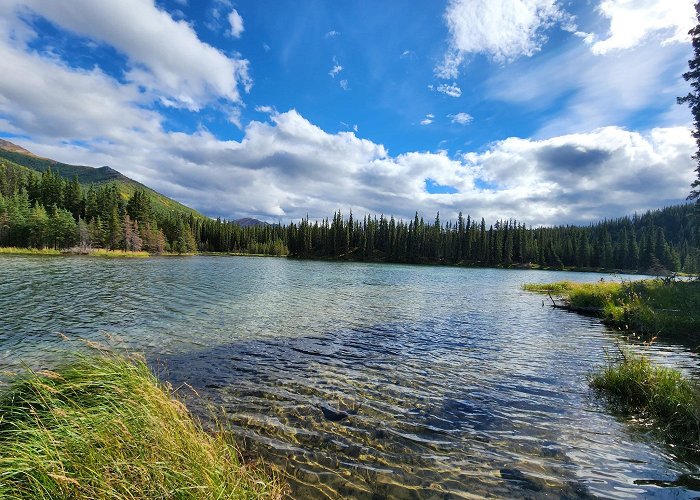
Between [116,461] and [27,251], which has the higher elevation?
[116,461]

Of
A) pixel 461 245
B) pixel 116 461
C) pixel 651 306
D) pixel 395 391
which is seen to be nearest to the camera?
pixel 116 461

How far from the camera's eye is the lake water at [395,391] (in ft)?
23.6

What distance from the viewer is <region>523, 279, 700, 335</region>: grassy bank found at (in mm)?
21984

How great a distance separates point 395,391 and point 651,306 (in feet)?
82.4

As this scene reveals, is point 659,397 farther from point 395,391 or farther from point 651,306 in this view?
point 651,306

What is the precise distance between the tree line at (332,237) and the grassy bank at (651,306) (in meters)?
78.3

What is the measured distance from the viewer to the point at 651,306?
2541 centimetres

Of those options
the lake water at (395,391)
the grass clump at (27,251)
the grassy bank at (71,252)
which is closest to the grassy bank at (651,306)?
the lake water at (395,391)

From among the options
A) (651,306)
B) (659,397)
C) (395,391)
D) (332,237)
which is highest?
(332,237)

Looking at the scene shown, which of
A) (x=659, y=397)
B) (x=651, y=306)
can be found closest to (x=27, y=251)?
(x=659, y=397)

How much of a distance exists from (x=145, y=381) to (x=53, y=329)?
613 inches

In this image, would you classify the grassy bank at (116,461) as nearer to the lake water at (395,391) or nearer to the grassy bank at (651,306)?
the lake water at (395,391)

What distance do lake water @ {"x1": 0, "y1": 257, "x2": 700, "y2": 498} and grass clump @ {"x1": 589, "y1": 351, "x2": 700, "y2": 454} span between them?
701 millimetres

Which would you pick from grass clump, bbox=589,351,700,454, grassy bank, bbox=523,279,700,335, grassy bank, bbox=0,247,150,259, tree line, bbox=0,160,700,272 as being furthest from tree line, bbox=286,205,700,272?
grass clump, bbox=589,351,700,454
